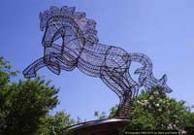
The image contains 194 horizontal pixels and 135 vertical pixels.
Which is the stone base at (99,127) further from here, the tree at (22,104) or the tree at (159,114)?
the tree at (159,114)

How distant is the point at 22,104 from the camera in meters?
23.1

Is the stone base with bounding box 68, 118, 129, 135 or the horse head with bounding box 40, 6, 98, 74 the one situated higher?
the horse head with bounding box 40, 6, 98, 74

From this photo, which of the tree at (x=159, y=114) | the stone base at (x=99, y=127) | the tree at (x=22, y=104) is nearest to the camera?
the stone base at (x=99, y=127)

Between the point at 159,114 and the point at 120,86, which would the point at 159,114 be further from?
the point at 120,86

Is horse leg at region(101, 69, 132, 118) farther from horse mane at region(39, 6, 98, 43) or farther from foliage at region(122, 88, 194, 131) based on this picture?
foliage at region(122, 88, 194, 131)

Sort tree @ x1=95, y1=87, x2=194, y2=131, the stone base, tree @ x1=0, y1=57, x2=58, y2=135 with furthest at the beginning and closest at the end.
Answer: tree @ x1=95, y1=87, x2=194, y2=131, tree @ x1=0, y1=57, x2=58, y2=135, the stone base

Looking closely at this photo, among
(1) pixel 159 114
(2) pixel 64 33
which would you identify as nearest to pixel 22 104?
(2) pixel 64 33

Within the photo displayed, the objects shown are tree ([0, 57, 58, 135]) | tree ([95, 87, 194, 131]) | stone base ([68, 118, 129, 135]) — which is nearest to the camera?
stone base ([68, 118, 129, 135])

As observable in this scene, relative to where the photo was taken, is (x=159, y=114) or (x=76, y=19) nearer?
(x=76, y=19)

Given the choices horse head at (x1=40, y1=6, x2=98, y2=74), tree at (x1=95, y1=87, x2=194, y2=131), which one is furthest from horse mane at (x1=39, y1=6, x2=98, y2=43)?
tree at (x1=95, y1=87, x2=194, y2=131)

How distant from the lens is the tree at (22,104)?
22.7 m

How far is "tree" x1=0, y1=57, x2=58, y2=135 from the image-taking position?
2267cm

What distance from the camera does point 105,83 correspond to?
57.7ft

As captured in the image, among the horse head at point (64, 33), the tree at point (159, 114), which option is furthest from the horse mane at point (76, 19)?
the tree at point (159, 114)
